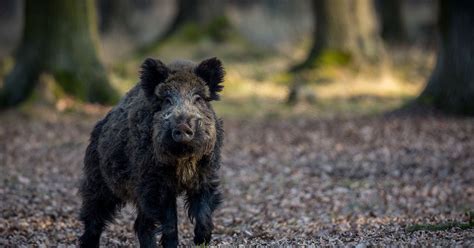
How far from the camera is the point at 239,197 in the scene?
463 inches

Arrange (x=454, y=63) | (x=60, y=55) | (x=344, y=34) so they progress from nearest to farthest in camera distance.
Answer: (x=454, y=63)
(x=60, y=55)
(x=344, y=34)

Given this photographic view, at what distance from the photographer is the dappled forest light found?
7.48 metres

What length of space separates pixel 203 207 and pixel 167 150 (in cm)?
88

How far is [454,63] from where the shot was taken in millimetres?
17344

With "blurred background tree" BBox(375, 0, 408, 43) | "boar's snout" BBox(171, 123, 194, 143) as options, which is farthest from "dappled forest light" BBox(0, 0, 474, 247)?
"blurred background tree" BBox(375, 0, 408, 43)

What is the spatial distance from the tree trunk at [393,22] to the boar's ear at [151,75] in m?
26.1

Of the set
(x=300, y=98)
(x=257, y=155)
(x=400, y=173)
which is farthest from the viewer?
(x=300, y=98)

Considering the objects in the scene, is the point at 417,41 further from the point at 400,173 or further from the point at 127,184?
the point at 127,184

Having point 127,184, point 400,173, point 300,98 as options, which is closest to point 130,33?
point 300,98

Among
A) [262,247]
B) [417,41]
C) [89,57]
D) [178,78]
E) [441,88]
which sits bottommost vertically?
[262,247]

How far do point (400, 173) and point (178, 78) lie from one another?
6709 millimetres

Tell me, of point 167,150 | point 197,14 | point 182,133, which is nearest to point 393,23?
point 197,14

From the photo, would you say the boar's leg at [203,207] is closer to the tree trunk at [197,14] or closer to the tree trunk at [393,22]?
the tree trunk at [197,14]

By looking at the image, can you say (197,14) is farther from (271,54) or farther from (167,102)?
(167,102)
